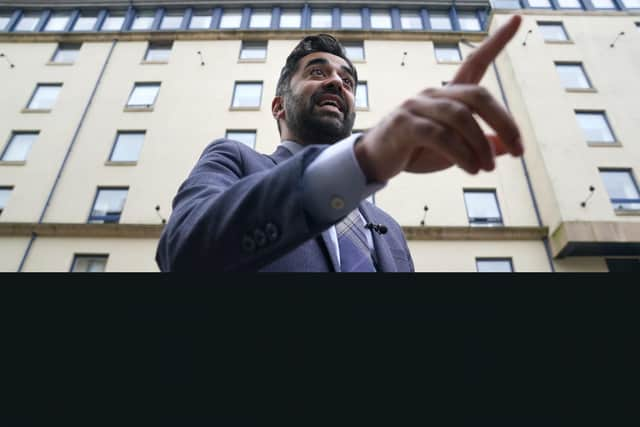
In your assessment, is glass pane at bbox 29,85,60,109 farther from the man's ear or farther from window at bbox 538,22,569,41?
window at bbox 538,22,569,41

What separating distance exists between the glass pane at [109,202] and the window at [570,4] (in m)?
→ 20.9

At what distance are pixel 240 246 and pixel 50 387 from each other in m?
0.50

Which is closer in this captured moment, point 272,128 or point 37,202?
point 37,202

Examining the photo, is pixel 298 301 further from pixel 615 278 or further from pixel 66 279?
pixel 615 278

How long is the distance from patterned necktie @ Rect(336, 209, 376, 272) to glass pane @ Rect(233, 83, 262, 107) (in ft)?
51.5

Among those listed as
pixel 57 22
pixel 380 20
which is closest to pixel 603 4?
pixel 380 20

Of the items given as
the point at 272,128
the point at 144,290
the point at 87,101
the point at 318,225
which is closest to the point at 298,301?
the point at 144,290

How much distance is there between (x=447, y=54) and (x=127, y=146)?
46.6 ft

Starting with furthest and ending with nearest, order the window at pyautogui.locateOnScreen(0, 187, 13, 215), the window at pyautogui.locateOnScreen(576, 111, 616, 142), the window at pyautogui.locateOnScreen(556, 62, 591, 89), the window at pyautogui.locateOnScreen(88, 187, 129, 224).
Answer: the window at pyautogui.locateOnScreen(556, 62, 591, 89) < the window at pyautogui.locateOnScreen(576, 111, 616, 142) < the window at pyautogui.locateOnScreen(0, 187, 13, 215) < the window at pyautogui.locateOnScreen(88, 187, 129, 224)

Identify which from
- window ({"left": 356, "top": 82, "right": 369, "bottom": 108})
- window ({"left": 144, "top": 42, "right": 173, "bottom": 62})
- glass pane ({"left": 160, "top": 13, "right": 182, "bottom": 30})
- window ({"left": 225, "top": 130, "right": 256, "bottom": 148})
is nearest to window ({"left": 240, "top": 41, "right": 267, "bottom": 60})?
window ({"left": 144, "top": 42, "right": 173, "bottom": 62})

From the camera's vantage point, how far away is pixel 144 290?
637 mm

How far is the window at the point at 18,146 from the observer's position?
1570 centimetres

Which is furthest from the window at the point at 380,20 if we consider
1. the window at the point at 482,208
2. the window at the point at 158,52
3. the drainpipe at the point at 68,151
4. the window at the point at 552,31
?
the drainpipe at the point at 68,151

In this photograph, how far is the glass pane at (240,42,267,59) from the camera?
18781mm
